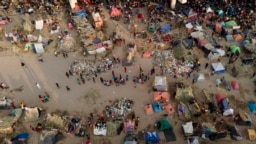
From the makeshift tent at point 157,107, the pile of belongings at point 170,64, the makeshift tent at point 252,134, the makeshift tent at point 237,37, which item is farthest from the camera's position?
the makeshift tent at point 237,37

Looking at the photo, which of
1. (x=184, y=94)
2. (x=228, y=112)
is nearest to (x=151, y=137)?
(x=184, y=94)

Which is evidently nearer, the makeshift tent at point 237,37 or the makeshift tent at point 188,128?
the makeshift tent at point 188,128

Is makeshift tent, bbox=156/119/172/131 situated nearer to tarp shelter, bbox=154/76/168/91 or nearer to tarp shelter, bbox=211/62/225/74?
tarp shelter, bbox=154/76/168/91

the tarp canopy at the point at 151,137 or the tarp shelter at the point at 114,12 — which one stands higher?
the tarp shelter at the point at 114,12

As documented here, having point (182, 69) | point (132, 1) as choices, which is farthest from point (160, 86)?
point (132, 1)

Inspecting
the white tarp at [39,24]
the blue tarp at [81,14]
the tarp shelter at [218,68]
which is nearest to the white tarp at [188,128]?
the tarp shelter at [218,68]

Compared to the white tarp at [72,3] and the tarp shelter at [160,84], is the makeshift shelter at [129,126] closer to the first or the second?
the tarp shelter at [160,84]
